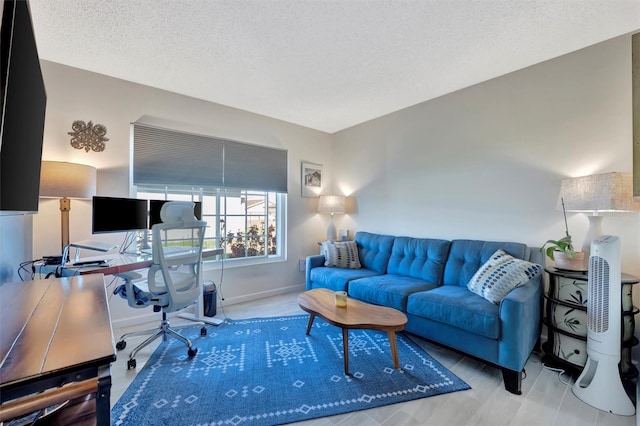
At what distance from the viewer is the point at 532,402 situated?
1.68m

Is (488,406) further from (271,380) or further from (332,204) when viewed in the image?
(332,204)

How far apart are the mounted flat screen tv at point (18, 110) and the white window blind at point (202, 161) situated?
172cm

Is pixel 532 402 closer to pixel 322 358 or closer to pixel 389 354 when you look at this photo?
pixel 389 354

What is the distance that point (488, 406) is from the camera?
5.40ft

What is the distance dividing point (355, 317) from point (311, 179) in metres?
2.64

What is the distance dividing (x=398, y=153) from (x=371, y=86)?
1015 mm

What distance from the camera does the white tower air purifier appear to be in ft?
5.33

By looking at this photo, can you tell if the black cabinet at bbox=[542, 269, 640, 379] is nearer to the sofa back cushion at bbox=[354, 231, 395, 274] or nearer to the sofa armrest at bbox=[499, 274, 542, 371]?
the sofa armrest at bbox=[499, 274, 542, 371]

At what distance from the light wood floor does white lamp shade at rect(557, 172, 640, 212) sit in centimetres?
122

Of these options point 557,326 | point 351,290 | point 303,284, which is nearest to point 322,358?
point 351,290

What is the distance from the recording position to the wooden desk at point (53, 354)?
2.04 ft

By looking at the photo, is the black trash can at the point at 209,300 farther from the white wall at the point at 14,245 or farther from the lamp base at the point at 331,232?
the lamp base at the point at 331,232

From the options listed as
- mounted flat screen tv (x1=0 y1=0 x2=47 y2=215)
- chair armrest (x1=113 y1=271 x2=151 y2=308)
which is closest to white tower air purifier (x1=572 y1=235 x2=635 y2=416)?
mounted flat screen tv (x1=0 y1=0 x2=47 y2=215)

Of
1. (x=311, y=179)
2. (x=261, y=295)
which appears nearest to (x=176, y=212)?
(x=261, y=295)
